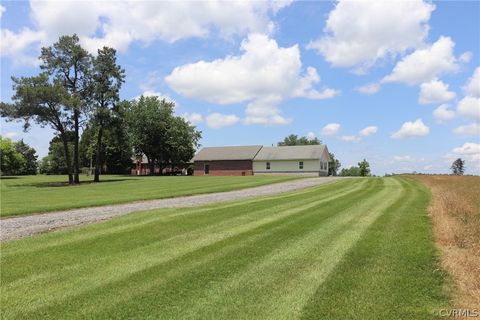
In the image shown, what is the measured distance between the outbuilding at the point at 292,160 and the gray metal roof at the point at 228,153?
139 cm

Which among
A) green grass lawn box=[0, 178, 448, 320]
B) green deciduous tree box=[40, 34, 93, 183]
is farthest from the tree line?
green grass lawn box=[0, 178, 448, 320]

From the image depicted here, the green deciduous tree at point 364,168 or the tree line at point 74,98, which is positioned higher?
the tree line at point 74,98

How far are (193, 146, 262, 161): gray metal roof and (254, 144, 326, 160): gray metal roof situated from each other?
4.64 ft

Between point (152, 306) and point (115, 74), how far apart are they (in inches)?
1839

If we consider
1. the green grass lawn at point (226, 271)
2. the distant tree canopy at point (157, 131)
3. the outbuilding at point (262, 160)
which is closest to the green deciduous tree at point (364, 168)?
the outbuilding at point (262, 160)

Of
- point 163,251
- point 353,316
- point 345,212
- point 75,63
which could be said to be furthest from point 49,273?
point 75,63

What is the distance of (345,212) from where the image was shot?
45.9 ft

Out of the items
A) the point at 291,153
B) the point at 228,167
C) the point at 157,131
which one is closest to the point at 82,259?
the point at 291,153

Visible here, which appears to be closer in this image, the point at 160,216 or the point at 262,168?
the point at 160,216

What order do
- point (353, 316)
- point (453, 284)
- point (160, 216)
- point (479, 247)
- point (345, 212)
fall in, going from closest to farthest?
1. point (353, 316)
2. point (453, 284)
3. point (479, 247)
4. point (160, 216)
5. point (345, 212)

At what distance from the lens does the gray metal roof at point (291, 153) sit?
62375 millimetres

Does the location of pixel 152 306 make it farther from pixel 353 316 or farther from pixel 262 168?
pixel 262 168

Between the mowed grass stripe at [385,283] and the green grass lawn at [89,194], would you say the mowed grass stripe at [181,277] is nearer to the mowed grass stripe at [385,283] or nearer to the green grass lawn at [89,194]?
the mowed grass stripe at [385,283]

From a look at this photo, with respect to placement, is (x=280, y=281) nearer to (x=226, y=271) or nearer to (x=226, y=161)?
(x=226, y=271)
